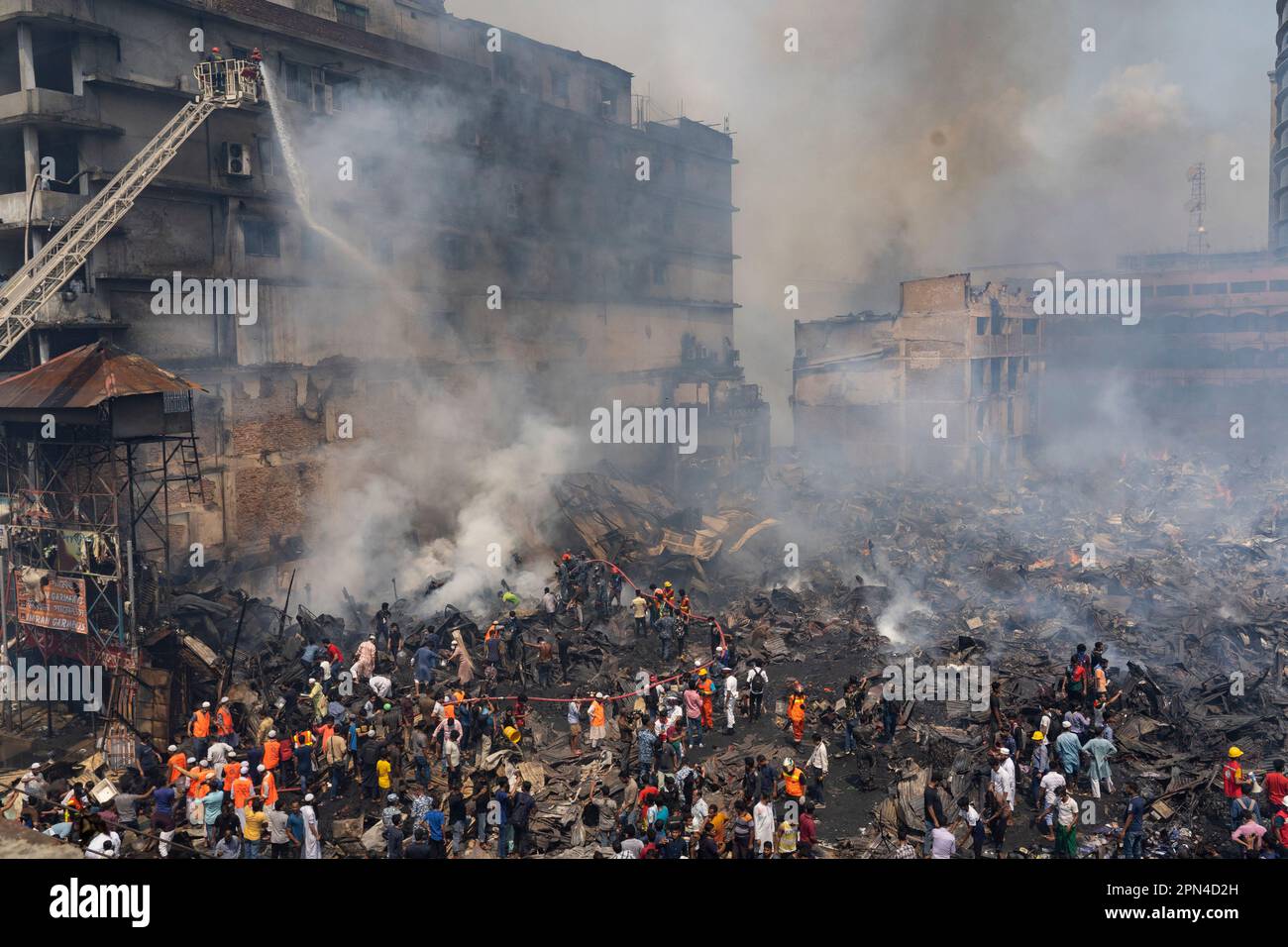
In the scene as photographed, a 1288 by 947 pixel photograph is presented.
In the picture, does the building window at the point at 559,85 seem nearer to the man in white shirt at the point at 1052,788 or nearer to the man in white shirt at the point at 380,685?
the man in white shirt at the point at 380,685

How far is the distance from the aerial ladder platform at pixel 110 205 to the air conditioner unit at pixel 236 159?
3.52ft

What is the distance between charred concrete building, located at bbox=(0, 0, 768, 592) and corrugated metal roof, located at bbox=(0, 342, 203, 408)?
12.1ft

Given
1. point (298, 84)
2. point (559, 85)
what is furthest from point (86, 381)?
point (559, 85)

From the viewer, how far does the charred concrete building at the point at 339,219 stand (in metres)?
23.4

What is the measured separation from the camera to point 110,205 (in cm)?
2156

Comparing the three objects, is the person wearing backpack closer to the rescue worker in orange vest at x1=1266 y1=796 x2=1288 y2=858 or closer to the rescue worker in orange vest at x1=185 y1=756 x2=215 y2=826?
the rescue worker in orange vest at x1=1266 y1=796 x2=1288 y2=858

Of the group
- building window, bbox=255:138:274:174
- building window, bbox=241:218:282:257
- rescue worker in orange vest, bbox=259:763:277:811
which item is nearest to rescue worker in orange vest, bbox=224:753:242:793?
rescue worker in orange vest, bbox=259:763:277:811

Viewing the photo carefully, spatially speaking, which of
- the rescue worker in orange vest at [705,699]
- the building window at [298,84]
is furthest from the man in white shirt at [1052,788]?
the building window at [298,84]

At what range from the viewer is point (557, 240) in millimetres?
37844

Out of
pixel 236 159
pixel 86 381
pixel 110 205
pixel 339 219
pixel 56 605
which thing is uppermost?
pixel 236 159

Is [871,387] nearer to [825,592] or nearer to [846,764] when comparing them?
[825,592]

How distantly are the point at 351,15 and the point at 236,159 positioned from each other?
7346 millimetres

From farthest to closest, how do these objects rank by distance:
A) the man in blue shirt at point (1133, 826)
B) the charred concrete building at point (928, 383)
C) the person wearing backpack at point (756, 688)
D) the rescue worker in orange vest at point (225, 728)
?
1. the charred concrete building at point (928, 383)
2. the person wearing backpack at point (756, 688)
3. the rescue worker in orange vest at point (225, 728)
4. the man in blue shirt at point (1133, 826)

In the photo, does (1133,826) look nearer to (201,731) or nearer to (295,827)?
(295,827)
